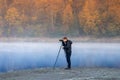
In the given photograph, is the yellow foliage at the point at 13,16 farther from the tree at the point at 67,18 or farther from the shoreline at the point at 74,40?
the tree at the point at 67,18

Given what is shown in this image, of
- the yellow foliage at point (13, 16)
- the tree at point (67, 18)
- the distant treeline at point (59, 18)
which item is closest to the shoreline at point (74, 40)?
the distant treeline at point (59, 18)

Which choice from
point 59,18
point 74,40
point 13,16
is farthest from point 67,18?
point 13,16

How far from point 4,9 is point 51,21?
27.4 ft

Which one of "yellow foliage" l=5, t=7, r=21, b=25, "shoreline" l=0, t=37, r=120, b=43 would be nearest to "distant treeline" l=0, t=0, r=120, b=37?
"yellow foliage" l=5, t=7, r=21, b=25

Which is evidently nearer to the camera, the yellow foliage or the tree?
the tree

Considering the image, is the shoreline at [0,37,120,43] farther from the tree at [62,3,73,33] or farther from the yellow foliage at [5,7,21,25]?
the yellow foliage at [5,7,21,25]

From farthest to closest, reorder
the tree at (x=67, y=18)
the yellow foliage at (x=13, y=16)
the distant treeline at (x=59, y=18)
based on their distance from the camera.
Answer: the yellow foliage at (x=13, y=16), the tree at (x=67, y=18), the distant treeline at (x=59, y=18)

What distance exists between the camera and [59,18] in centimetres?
5969

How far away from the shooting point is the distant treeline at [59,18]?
5806 cm

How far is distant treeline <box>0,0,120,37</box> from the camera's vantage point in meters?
58.1

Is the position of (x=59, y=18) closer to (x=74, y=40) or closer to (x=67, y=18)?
(x=67, y=18)

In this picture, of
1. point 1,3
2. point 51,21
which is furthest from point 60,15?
point 1,3

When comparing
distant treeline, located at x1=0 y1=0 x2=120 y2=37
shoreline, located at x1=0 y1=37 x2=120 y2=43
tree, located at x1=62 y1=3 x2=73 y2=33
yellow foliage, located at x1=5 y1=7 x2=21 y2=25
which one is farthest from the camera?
yellow foliage, located at x1=5 y1=7 x2=21 y2=25

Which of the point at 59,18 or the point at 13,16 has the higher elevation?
the point at 13,16
